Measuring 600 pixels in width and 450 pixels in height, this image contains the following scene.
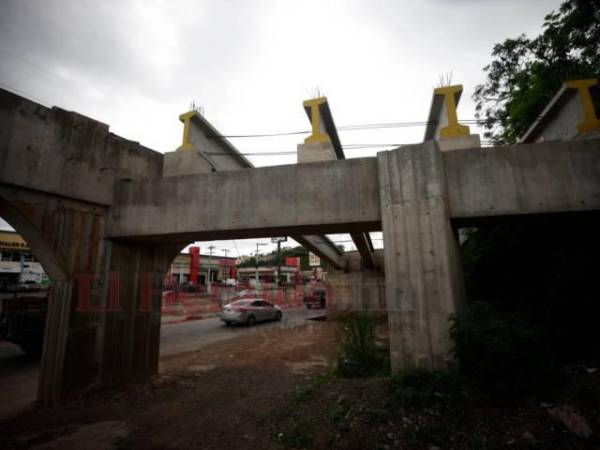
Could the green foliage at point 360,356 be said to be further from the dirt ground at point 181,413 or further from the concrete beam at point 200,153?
the concrete beam at point 200,153

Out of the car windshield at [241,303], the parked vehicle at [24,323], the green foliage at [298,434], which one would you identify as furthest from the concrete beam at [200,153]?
the car windshield at [241,303]

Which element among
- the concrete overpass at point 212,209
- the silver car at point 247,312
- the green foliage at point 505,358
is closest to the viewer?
the green foliage at point 505,358

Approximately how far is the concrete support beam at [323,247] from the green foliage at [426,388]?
6823 millimetres

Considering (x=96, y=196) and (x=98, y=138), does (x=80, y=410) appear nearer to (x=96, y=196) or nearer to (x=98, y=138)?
(x=96, y=196)

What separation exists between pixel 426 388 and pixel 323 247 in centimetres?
1205

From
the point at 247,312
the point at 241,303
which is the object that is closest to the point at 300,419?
the point at 247,312

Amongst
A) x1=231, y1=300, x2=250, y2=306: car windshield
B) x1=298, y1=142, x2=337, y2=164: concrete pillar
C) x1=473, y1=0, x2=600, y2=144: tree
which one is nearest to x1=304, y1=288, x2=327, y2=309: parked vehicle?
x1=231, y1=300, x2=250, y2=306: car windshield

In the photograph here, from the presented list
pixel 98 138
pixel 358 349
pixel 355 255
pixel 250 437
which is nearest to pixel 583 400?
pixel 358 349

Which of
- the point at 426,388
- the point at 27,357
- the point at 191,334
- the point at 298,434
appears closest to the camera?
the point at 298,434

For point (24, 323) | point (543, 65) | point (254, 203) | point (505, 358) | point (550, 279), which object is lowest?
point (24, 323)

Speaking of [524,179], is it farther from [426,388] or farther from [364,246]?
[364,246]

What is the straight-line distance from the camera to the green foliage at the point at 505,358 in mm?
3697

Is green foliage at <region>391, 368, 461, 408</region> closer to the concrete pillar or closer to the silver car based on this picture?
the concrete pillar

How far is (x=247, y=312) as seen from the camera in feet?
55.1
